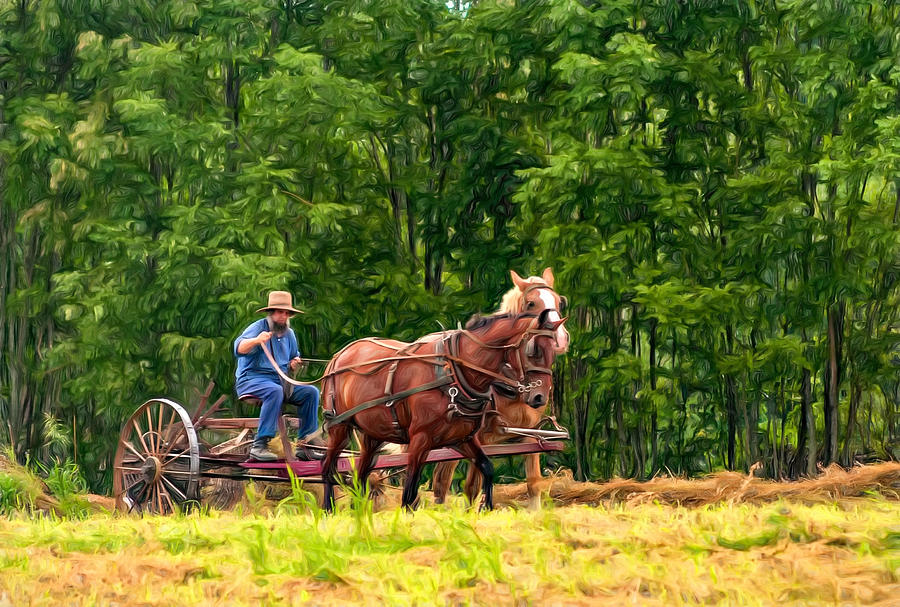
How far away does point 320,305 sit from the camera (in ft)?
62.7

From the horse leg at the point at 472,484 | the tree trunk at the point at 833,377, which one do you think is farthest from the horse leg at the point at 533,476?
the tree trunk at the point at 833,377

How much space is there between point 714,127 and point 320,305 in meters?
6.36

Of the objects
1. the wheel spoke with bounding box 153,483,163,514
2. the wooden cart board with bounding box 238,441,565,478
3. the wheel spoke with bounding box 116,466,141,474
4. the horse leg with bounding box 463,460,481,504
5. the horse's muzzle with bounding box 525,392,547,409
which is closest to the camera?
the horse's muzzle with bounding box 525,392,547,409

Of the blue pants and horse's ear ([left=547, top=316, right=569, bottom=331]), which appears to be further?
the blue pants

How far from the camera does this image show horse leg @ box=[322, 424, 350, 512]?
1202cm

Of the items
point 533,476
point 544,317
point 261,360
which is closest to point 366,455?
point 261,360

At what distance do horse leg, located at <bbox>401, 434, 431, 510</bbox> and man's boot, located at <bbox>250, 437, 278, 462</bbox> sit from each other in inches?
77.1

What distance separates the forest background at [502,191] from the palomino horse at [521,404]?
4.05m

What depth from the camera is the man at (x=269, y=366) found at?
12461 millimetres

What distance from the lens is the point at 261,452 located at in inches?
493

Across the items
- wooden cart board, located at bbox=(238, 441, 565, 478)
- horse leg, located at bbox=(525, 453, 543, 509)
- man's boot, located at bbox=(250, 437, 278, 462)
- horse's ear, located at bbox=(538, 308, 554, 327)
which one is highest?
horse's ear, located at bbox=(538, 308, 554, 327)

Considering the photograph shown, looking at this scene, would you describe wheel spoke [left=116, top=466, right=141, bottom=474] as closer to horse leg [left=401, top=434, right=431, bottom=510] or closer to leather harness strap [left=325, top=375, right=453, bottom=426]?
leather harness strap [left=325, top=375, right=453, bottom=426]

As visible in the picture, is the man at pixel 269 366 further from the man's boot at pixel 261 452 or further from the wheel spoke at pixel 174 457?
the wheel spoke at pixel 174 457

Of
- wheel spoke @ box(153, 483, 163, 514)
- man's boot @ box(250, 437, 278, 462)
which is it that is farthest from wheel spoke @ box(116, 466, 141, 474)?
man's boot @ box(250, 437, 278, 462)
